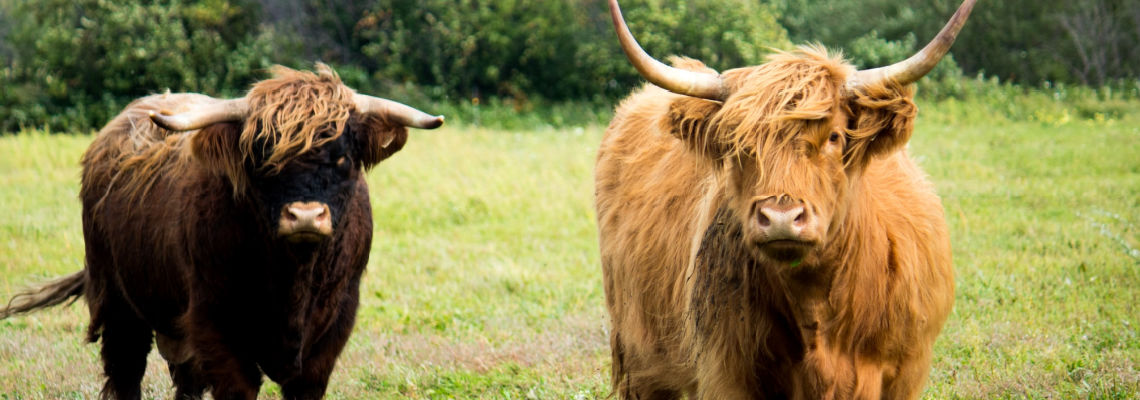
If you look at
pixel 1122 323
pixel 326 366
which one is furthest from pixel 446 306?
pixel 1122 323

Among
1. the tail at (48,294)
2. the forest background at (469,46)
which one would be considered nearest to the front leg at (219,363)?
the tail at (48,294)

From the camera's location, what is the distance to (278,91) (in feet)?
14.3

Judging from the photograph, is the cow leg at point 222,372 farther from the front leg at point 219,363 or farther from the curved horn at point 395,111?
the curved horn at point 395,111

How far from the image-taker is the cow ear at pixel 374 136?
14.4 ft

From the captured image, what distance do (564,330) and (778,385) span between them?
10.8ft

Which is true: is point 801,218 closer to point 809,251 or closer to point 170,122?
point 809,251

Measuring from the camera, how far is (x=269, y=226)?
4.15 metres

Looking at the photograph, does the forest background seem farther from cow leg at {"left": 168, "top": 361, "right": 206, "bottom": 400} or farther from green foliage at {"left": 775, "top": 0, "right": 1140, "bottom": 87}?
cow leg at {"left": 168, "top": 361, "right": 206, "bottom": 400}

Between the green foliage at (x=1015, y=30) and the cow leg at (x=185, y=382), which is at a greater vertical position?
the cow leg at (x=185, y=382)

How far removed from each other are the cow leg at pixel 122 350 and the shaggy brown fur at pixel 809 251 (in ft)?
9.96

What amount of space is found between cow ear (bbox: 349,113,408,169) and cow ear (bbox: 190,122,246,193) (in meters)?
0.45

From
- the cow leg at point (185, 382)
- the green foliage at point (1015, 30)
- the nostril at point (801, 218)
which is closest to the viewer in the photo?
the nostril at point (801, 218)

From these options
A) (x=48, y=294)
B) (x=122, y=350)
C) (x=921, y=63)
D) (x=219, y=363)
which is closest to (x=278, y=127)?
(x=219, y=363)

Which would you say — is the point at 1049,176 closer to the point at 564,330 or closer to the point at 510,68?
the point at 564,330
